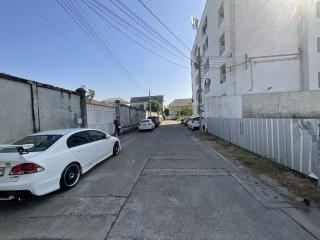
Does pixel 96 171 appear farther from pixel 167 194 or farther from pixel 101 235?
pixel 101 235

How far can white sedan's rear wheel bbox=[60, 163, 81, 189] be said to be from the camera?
519 centimetres

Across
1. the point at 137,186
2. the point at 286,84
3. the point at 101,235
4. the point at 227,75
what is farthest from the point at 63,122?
the point at 286,84

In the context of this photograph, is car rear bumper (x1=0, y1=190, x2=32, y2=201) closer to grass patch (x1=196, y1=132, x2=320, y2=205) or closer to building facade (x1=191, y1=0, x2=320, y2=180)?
grass patch (x1=196, y1=132, x2=320, y2=205)

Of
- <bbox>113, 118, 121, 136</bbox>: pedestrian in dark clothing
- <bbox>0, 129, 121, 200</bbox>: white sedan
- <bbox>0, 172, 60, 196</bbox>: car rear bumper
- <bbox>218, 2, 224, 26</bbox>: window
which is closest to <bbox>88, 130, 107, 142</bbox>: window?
<bbox>0, 129, 121, 200</bbox>: white sedan

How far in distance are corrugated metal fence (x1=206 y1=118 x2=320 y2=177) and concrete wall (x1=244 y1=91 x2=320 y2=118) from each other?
5.86 m

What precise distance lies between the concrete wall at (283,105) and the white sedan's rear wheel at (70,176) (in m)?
12.8

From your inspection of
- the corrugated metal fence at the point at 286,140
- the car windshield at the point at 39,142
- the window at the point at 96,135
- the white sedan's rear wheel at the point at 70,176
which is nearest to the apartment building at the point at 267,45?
the corrugated metal fence at the point at 286,140

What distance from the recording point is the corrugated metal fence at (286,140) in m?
5.20

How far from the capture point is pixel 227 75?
775 inches

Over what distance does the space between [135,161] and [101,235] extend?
4.99 meters

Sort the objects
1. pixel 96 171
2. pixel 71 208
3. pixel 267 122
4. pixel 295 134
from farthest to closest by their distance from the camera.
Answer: pixel 267 122, pixel 96 171, pixel 295 134, pixel 71 208

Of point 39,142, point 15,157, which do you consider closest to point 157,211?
point 15,157

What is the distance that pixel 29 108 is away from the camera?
8953 millimetres

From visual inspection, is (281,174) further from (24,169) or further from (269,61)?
(269,61)
